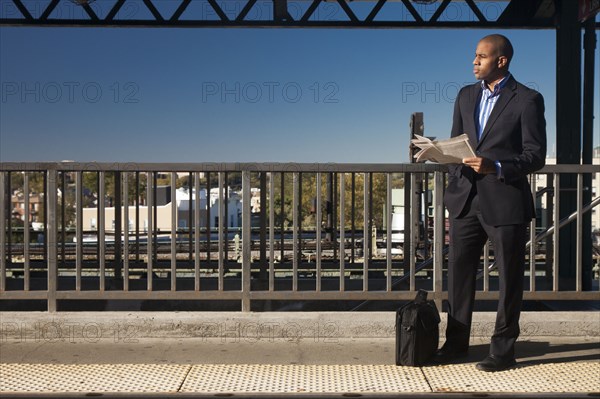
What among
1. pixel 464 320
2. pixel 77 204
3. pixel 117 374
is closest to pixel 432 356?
pixel 464 320

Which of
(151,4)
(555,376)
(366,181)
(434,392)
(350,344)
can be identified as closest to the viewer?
(434,392)

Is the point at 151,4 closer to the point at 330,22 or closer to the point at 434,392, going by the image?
the point at 330,22

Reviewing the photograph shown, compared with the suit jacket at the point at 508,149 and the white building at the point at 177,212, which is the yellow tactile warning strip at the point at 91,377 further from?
the suit jacket at the point at 508,149

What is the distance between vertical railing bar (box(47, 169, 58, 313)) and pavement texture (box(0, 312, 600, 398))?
16 cm

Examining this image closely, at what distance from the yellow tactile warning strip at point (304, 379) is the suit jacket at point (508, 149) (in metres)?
1.20

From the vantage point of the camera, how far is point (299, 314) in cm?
601

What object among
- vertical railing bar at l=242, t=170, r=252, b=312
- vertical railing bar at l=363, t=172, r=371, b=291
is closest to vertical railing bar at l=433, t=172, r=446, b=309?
vertical railing bar at l=363, t=172, r=371, b=291

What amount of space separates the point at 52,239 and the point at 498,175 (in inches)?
135

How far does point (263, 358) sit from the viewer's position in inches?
211

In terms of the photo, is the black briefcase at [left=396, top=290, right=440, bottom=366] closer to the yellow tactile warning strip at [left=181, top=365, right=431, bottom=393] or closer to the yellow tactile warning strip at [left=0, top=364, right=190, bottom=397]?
the yellow tactile warning strip at [left=181, top=365, right=431, bottom=393]

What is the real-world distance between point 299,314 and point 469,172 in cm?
188

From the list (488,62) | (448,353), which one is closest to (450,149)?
(488,62)

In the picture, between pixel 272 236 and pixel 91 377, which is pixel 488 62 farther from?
pixel 91 377

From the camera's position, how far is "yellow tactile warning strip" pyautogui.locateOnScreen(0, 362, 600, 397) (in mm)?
4520
